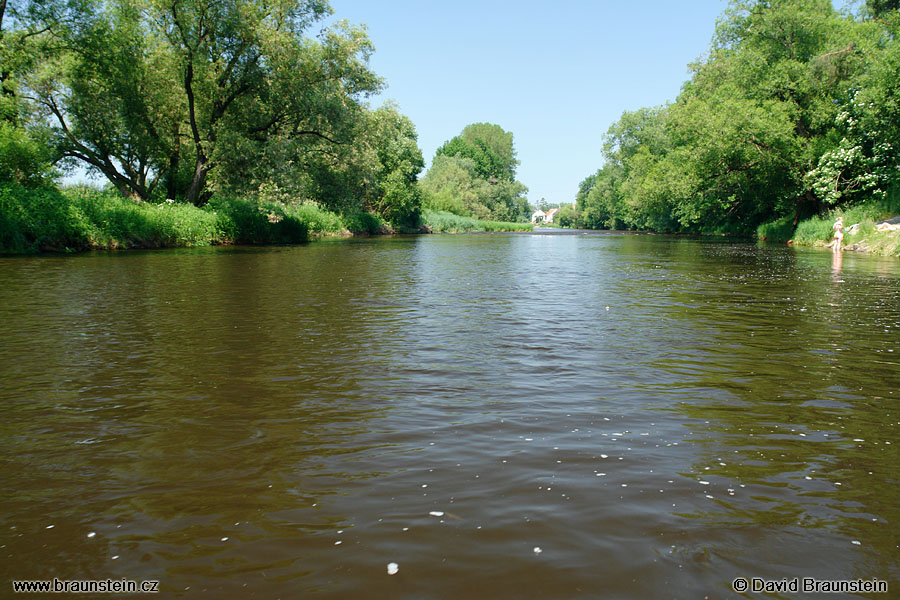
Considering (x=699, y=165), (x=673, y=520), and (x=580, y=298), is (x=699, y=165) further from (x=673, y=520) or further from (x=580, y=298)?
(x=673, y=520)

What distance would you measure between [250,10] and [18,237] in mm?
18100

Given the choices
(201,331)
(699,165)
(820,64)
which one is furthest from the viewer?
(699,165)

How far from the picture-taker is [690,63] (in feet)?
198

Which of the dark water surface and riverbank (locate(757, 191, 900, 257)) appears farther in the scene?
riverbank (locate(757, 191, 900, 257))

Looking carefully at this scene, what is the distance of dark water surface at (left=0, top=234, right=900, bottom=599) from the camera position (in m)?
3.11

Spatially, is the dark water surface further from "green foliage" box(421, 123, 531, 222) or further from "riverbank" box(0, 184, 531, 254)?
"green foliage" box(421, 123, 531, 222)

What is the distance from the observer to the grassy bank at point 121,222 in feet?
76.4

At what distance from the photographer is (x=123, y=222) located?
27547 millimetres

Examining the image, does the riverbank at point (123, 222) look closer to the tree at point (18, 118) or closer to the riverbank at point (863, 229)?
the tree at point (18, 118)

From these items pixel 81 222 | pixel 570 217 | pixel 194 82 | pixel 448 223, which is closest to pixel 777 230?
pixel 194 82

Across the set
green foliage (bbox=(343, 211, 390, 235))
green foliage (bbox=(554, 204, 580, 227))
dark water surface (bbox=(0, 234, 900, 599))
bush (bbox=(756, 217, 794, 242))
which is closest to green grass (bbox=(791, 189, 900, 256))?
bush (bbox=(756, 217, 794, 242))

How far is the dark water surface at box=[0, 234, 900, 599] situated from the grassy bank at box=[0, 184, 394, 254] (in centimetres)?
1601

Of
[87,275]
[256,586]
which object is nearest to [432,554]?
[256,586]

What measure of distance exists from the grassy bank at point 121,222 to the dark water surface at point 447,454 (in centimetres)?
1601
